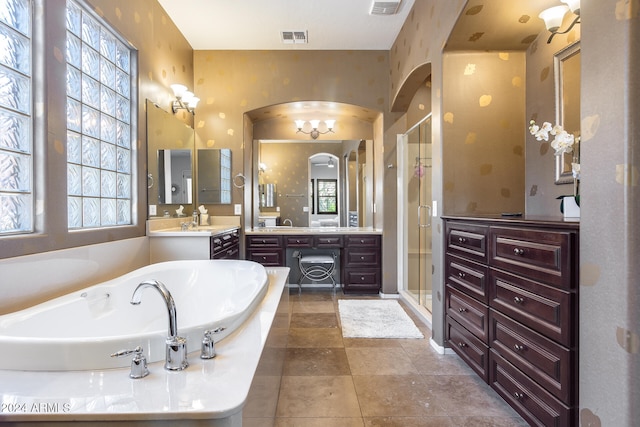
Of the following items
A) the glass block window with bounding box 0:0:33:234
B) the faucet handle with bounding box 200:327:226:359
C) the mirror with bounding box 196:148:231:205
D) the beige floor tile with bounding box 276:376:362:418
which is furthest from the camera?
the mirror with bounding box 196:148:231:205

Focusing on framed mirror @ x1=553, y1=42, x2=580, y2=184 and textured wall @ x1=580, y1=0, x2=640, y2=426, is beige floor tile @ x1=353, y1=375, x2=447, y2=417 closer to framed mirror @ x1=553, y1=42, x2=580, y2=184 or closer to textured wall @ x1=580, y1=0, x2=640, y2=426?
textured wall @ x1=580, y1=0, x2=640, y2=426

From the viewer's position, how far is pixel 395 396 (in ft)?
6.23

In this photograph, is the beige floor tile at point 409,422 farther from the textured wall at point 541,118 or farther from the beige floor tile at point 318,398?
the textured wall at point 541,118

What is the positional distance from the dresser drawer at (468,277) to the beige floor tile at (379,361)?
63 centimetres

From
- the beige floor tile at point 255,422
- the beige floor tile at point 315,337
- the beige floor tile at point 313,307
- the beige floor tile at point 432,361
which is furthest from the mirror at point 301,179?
the beige floor tile at point 255,422

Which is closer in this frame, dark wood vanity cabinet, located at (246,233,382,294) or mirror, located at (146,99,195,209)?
mirror, located at (146,99,195,209)

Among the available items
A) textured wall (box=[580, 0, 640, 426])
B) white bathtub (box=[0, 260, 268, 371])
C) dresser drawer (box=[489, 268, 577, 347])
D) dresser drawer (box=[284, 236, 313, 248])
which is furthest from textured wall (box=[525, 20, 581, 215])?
dresser drawer (box=[284, 236, 313, 248])

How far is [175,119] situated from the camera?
343 centimetres

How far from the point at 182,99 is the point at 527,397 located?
3.68 m

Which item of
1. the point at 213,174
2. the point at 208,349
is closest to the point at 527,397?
the point at 208,349

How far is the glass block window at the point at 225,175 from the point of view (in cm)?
400

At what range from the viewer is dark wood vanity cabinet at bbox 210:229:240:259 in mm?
3023

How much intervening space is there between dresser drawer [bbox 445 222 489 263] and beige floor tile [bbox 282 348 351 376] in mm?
1067

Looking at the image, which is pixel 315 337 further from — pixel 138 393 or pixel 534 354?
pixel 138 393
